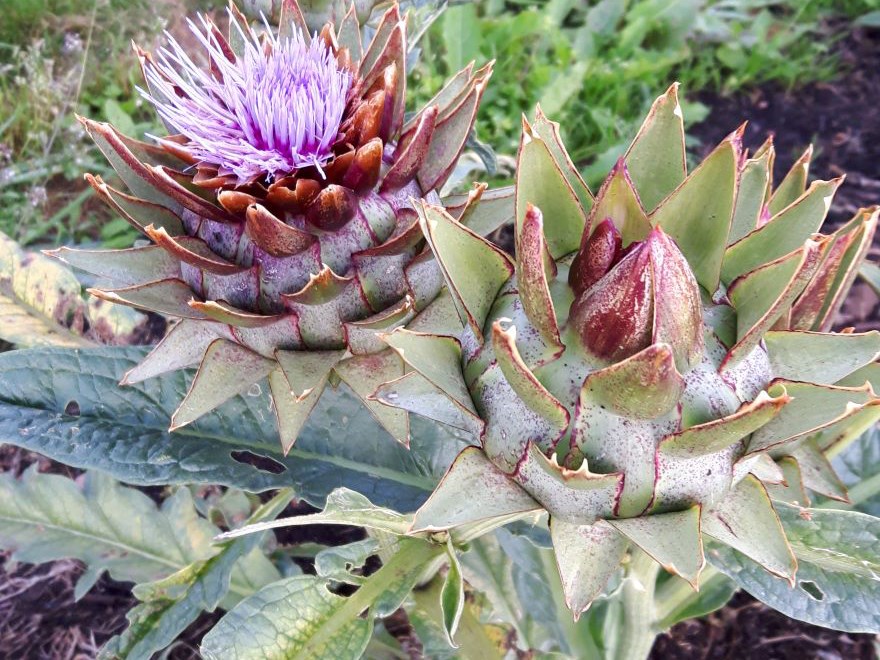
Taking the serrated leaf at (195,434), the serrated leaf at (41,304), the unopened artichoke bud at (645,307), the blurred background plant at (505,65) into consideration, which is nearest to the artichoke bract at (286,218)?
the serrated leaf at (195,434)

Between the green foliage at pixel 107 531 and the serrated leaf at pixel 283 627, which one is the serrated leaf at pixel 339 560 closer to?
the serrated leaf at pixel 283 627

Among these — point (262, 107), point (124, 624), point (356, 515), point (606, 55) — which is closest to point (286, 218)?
point (262, 107)

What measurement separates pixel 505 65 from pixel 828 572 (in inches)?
69.1

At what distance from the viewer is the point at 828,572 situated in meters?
0.96

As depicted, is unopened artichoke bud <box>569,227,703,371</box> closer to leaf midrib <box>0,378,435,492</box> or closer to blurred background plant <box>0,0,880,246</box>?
leaf midrib <box>0,378,435,492</box>

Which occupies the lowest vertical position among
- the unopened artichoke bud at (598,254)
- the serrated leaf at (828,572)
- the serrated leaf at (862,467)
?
the serrated leaf at (862,467)

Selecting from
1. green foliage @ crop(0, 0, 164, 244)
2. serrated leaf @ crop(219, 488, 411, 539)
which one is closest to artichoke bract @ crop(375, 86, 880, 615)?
serrated leaf @ crop(219, 488, 411, 539)

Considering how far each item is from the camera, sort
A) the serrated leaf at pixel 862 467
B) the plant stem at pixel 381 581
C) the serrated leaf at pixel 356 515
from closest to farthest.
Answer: the serrated leaf at pixel 356 515 < the plant stem at pixel 381 581 < the serrated leaf at pixel 862 467

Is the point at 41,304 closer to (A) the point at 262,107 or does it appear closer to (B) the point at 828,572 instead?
(A) the point at 262,107

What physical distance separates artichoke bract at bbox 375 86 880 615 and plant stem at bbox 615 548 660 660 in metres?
0.28

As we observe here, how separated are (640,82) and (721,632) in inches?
58.1

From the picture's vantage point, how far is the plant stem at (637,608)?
1.06 metres

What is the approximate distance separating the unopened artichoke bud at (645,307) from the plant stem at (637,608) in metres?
0.40

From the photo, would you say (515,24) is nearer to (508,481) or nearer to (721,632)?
(721,632)
